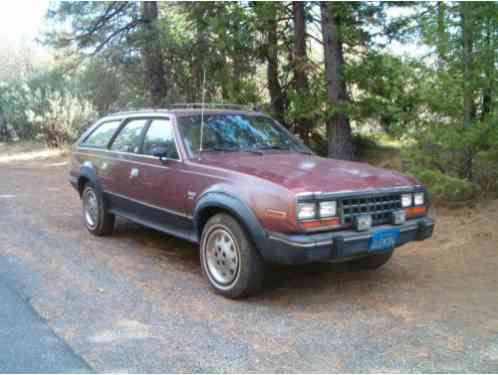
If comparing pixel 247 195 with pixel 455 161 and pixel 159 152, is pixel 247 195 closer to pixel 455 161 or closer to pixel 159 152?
pixel 159 152

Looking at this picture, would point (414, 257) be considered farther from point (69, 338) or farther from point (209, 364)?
point (69, 338)

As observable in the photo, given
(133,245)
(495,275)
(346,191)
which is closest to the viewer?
(346,191)

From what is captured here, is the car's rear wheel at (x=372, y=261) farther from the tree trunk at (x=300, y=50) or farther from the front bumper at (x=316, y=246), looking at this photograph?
the tree trunk at (x=300, y=50)

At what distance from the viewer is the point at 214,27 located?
1020 cm

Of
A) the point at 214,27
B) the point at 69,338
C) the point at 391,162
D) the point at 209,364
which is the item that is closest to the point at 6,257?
the point at 69,338

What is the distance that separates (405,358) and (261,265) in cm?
141

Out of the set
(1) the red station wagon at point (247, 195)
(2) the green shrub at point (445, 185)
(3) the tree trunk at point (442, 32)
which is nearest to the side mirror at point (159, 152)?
(1) the red station wagon at point (247, 195)

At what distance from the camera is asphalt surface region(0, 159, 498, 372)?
3445 millimetres

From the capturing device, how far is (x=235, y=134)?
5676 millimetres

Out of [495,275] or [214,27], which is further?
[214,27]

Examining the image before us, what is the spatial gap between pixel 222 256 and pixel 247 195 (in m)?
0.67

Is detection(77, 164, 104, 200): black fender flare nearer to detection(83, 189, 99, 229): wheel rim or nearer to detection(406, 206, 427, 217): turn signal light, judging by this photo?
detection(83, 189, 99, 229): wheel rim

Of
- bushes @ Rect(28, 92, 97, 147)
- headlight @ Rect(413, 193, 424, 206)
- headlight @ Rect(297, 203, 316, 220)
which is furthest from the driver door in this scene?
bushes @ Rect(28, 92, 97, 147)

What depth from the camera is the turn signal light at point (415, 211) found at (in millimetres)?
4762
